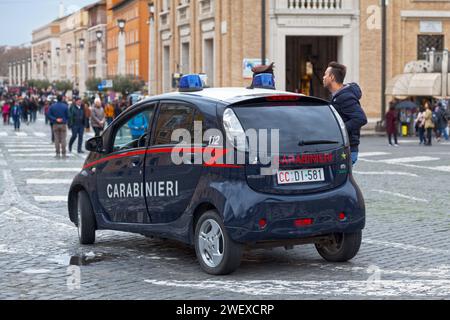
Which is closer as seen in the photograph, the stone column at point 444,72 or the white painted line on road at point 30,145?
the white painted line on road at point 30,145

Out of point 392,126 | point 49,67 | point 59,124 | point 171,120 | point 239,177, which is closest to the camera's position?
point 239,177

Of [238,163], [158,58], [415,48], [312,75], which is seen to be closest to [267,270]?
[238,163]

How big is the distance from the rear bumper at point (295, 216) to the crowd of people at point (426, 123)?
84.4ft

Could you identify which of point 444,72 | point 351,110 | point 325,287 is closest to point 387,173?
point 351,110

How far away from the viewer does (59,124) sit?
28188mm

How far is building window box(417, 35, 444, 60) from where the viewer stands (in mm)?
44719

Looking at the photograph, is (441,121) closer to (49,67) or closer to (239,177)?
(239,177)

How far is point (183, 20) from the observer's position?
50.2 m

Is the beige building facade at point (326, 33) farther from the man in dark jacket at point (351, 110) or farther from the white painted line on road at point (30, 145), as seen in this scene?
the man in dark jacket at point (351, 110)

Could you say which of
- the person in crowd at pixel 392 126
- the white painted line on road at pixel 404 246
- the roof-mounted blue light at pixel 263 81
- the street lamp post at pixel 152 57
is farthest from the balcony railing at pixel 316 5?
the white painted line on road at pixel 404 246

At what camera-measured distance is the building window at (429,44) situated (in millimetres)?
44719

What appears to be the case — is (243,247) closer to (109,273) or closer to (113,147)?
(109,273)

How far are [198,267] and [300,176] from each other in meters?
1.38

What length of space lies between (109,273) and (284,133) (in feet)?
6.95
